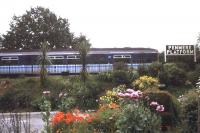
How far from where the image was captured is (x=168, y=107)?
50.7ft

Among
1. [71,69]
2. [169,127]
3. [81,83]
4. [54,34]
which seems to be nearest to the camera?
[169,127]

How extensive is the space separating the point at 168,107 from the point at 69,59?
1219 inches

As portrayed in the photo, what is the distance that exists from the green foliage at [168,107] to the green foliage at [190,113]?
1212 mm

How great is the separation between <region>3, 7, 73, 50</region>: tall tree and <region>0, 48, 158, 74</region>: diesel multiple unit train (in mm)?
17513

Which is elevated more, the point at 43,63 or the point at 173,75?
the point at 43,63

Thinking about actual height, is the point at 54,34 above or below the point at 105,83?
above

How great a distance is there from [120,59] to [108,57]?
1.10 meters

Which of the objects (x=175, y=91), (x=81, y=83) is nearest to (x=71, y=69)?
(x=81, y=83)

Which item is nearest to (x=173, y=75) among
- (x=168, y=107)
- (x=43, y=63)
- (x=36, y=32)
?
(x=43, y=63)

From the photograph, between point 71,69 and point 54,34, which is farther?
point 54,34

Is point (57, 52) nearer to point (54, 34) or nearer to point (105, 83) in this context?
point (105, 83)

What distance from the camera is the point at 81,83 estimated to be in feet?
120

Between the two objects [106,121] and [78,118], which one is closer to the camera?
[78,118]

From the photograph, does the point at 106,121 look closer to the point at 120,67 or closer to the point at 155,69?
the point at 155,69
